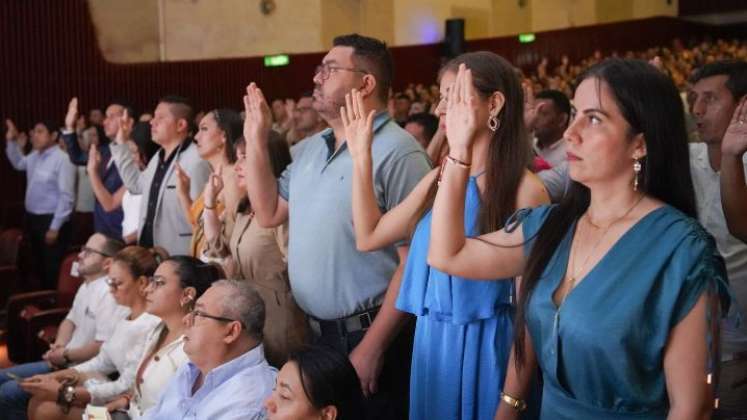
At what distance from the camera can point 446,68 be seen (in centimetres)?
231

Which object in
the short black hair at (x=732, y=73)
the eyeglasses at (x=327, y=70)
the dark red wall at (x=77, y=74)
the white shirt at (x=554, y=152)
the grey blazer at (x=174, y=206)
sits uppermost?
the dark red wall at (x=77, y=74)

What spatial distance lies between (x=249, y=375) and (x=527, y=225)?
115cm

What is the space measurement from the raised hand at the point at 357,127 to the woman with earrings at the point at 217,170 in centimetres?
146

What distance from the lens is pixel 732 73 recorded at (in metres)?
2.74

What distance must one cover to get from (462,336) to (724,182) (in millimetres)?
Answer: 729

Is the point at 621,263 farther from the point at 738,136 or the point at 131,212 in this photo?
the point at 131,212

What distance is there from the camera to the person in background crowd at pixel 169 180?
14.9ft

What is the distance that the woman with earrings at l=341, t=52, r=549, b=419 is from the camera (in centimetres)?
215

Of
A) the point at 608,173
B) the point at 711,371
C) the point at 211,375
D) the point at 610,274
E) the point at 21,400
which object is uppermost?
the point at 608,173

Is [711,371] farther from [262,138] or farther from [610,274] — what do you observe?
[262,138]

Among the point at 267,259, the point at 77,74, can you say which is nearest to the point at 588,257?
the point at 267,259

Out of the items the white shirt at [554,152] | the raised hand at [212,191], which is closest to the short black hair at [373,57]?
the raised hand at [212,191]

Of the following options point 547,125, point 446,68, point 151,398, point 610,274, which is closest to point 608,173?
point 610,274

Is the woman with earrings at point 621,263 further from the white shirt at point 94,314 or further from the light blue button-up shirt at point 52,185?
the light blue button-up shirt at point 52,185
